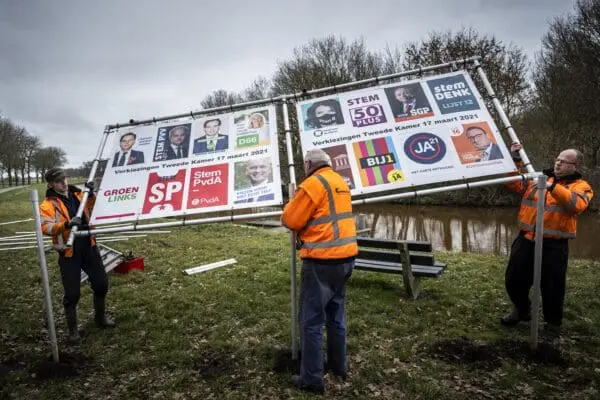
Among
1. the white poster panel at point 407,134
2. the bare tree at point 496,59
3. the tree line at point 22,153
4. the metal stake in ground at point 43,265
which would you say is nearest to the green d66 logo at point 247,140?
the white poster panel at point 407,134

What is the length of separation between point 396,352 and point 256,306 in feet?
8.11

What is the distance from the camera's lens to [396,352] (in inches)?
179

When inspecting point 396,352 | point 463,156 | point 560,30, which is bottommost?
point 396,352

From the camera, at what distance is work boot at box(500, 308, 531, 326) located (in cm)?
510

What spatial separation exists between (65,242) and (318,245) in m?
3.56

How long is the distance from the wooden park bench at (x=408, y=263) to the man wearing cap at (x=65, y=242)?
412 centimetres

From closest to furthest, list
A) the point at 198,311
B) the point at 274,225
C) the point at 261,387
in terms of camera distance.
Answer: the point at 261,387
the point at 198,311
the point at 274,225

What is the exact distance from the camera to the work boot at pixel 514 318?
5.10 meters

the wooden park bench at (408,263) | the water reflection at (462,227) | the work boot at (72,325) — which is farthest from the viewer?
the water reflection at (462,227)

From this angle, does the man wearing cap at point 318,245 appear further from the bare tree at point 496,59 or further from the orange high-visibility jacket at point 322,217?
the bare tree at point 496,59

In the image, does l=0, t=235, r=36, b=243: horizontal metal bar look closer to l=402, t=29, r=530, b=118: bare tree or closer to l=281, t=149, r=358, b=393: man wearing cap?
l=281, t=149, r=358, b=393: man wearing cap

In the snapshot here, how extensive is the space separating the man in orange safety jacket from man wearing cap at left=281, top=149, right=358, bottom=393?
8.25 ft

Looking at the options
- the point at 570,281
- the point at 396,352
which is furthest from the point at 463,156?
the point at 570,281

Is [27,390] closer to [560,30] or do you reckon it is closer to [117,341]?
[117,341]
